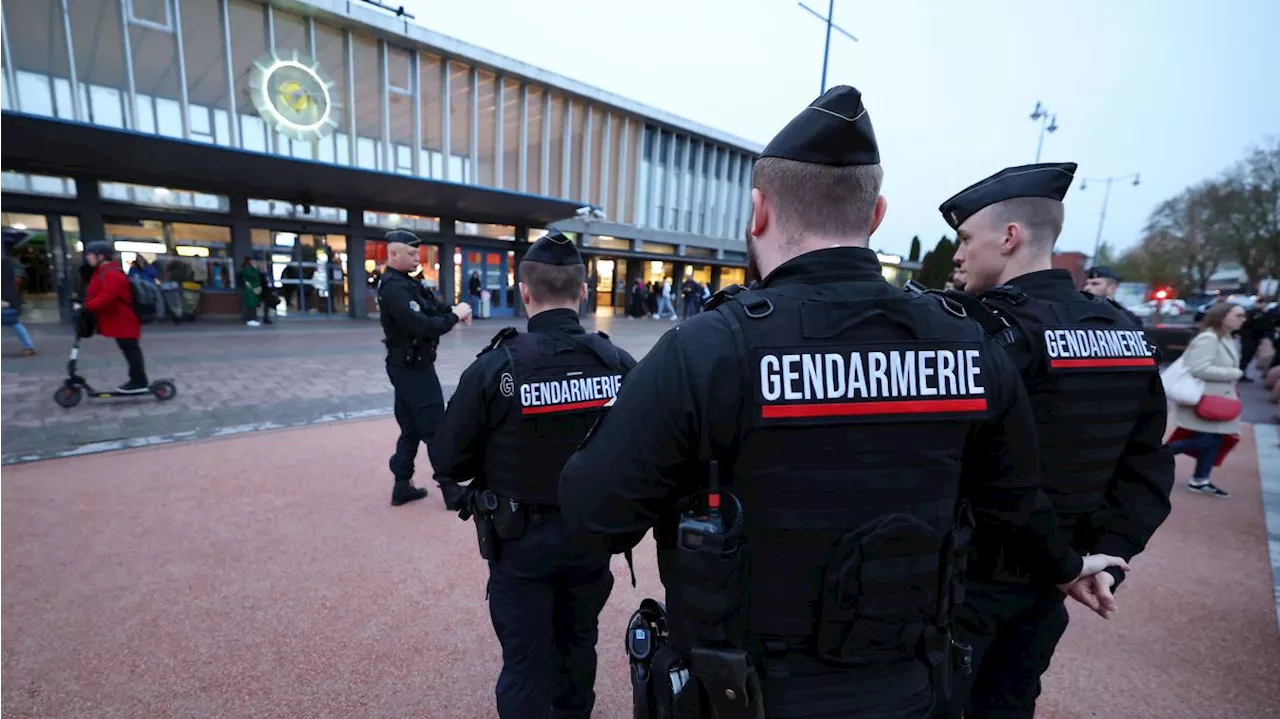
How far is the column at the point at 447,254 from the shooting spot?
19734mm

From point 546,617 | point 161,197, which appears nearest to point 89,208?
point 161,197

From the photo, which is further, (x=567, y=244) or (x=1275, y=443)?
(x=1275, y=443)

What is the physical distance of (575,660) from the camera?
89.1 inches

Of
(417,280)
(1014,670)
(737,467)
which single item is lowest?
(1014,670)

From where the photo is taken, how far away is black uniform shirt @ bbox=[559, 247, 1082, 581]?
3.81 feet

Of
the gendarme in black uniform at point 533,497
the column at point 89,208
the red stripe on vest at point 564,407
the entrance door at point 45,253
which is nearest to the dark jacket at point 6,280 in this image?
→ the entrance door at point 45,253

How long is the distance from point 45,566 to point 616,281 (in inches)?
942

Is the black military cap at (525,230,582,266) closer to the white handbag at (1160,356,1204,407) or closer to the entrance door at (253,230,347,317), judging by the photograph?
A: the white handbag at (1160,356,1204,407)

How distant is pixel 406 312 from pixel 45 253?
16345 mm

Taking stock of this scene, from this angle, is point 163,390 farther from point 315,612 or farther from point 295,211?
point 295,211

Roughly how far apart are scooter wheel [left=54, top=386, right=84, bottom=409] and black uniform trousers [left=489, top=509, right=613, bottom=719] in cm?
737

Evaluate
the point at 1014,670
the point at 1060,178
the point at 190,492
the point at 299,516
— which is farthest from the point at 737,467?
the point at 190,492

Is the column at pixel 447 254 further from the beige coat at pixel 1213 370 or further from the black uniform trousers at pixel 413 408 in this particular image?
the beige coat at pixel 1213 370

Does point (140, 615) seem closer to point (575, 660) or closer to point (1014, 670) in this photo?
point (575, 660)
